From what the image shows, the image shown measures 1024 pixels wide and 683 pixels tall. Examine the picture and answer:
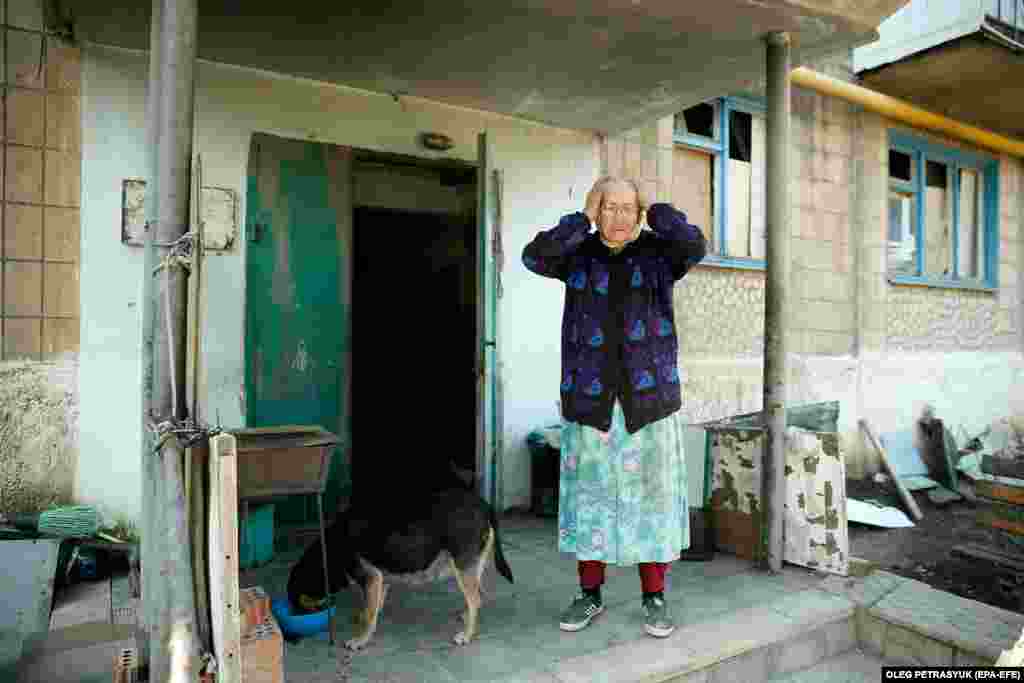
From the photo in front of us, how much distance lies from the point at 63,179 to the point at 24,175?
0.55 ft

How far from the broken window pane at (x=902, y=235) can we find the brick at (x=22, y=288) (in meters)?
8.15

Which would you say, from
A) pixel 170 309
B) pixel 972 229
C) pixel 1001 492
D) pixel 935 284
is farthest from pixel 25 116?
pixel 972 229

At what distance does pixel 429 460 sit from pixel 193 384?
4.15 meters

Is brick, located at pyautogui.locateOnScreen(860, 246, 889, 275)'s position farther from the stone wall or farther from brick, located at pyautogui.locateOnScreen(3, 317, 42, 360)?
brick, located at pyautogui.locateOnScreen(3, 317, 42, 360)

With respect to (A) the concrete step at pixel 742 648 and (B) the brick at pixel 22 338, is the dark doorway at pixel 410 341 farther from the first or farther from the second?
(A) the concrete step at pixel 742 648

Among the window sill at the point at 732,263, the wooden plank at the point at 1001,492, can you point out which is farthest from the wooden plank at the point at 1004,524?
the window sill at the point at 732,263

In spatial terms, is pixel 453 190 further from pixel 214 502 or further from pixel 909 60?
pixel 909 60

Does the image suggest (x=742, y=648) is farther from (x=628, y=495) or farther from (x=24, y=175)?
(x=24, y=175)

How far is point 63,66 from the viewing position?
3.62m

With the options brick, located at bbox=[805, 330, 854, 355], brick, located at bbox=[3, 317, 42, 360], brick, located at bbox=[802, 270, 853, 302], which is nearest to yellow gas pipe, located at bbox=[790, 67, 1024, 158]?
brick, located at bbox=[802, 270, 853, 302]

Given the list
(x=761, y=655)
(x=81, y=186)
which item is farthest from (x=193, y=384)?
(x=761, y=655)

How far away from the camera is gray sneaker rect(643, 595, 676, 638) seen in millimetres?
2900

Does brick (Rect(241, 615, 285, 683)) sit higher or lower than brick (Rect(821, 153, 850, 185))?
lower

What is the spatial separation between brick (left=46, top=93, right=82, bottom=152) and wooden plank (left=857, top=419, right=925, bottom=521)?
6.86 m
